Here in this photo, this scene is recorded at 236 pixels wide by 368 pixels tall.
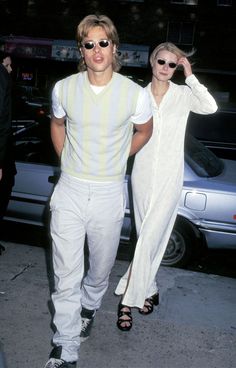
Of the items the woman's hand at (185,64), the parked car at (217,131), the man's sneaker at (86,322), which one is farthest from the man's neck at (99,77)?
the parked car at (217,131)

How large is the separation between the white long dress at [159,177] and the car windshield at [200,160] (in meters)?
1.62

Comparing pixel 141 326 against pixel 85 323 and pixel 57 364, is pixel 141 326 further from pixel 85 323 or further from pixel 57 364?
pixel 57 364

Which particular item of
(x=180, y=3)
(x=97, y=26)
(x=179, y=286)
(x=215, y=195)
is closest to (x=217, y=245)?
(x=215, y=195)

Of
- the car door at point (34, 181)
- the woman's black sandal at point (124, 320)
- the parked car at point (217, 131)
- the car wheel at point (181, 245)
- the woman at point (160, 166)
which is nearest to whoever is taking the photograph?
the woman at point (160, 166)

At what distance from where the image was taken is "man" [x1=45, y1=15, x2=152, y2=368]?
7.94 ft

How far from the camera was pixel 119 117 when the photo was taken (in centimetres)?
241

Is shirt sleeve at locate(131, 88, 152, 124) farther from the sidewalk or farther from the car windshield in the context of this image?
the car windshield

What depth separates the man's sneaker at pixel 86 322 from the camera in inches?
110

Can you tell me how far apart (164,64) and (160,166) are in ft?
2.16

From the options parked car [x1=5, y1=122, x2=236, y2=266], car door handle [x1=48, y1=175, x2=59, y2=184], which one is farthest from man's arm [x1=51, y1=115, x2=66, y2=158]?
car door handle [x1=48, y1=175, x2=59, y2=184]

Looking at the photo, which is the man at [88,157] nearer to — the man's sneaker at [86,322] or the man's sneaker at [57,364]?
the man's sneaker at [57,364]

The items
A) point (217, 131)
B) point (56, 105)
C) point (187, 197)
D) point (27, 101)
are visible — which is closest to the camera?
point (56, 105)

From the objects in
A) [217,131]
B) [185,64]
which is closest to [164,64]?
[185,64]

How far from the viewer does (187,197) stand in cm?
440
